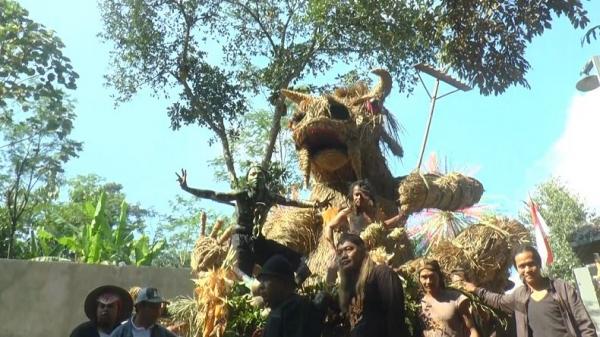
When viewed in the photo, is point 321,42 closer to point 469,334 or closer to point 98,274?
point 98,274

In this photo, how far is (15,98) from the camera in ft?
35.4

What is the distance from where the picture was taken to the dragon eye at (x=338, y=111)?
613 centimetres

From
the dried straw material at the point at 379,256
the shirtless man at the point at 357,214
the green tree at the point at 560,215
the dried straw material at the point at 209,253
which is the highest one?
the green tree at the point at 560,215

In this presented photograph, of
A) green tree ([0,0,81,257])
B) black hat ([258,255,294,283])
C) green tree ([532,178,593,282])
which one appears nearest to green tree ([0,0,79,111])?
green tree ([0,0,81,257])

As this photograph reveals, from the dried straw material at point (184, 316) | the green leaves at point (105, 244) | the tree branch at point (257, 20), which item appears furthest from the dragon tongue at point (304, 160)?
the green leaves at point (105, 244)

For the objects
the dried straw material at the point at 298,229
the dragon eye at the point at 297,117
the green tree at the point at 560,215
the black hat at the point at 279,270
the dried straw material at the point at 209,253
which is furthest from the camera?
the green tree at the point at 560,215

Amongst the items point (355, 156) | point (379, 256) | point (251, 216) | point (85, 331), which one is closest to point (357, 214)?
point (379, 256)

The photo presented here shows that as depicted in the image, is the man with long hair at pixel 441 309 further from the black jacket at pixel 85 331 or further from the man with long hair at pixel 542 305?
the black jacket at pixel 85 331

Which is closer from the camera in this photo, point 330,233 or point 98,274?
point 330,233

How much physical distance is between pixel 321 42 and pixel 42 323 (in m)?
6.13

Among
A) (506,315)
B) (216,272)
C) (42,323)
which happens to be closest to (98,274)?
(42,323)

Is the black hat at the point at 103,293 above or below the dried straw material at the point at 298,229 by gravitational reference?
below

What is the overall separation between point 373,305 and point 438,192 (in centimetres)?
273

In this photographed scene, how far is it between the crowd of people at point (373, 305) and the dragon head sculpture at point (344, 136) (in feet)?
5.43
